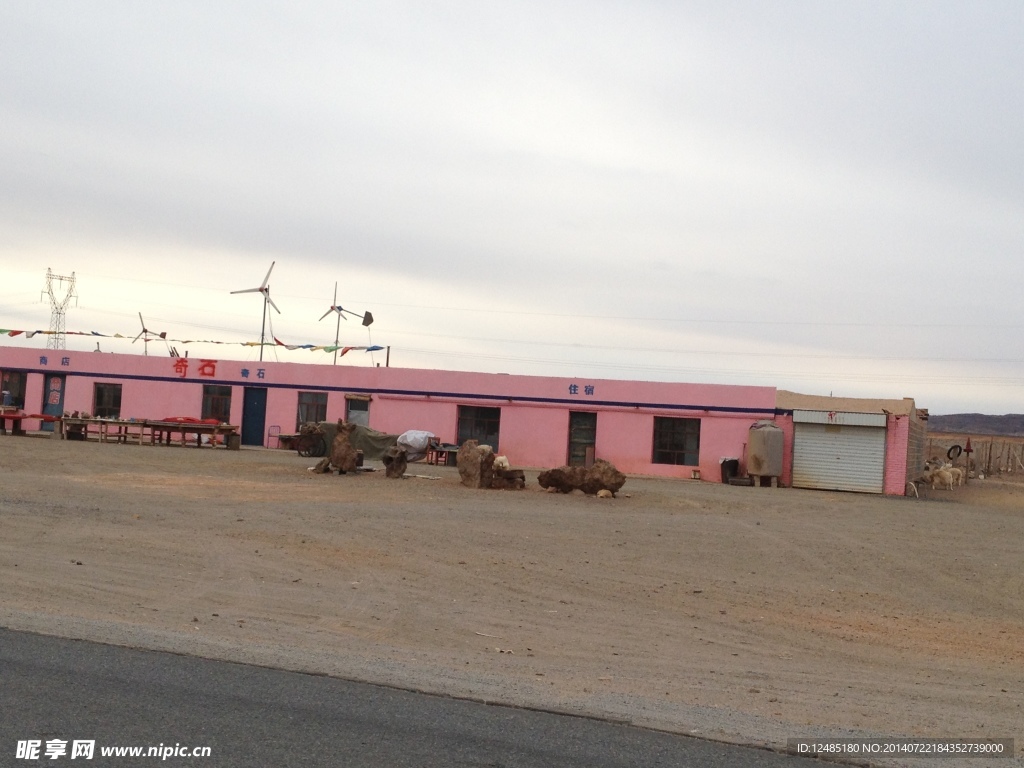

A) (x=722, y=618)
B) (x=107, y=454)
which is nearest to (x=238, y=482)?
(x=107, y=454)

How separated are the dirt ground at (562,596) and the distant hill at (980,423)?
156m

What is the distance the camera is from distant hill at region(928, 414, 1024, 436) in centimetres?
16538

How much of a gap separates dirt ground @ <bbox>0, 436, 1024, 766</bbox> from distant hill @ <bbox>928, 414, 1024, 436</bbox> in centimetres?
15628

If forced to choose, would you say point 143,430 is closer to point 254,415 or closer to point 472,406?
point 254,415

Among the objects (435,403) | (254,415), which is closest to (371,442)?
(435,403)

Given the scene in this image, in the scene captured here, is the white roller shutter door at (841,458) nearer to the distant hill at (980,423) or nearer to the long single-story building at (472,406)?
the long single-story building at (472,406)

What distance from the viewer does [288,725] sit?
5.94 m

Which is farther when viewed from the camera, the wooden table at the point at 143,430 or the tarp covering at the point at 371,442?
the wooden table at the point at 143,430

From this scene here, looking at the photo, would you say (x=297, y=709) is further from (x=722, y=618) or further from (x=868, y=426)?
(x=868, y=426)

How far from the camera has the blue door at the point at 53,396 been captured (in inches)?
1753

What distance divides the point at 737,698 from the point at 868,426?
89.1ft

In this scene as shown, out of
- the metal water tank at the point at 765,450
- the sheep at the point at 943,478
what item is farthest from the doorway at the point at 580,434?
the sheep at the point at 943,478

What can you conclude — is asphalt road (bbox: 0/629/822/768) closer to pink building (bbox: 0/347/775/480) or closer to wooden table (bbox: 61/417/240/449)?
pink building (bbox: 0/347/775/480)

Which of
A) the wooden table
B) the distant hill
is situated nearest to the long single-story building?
the wooden table
